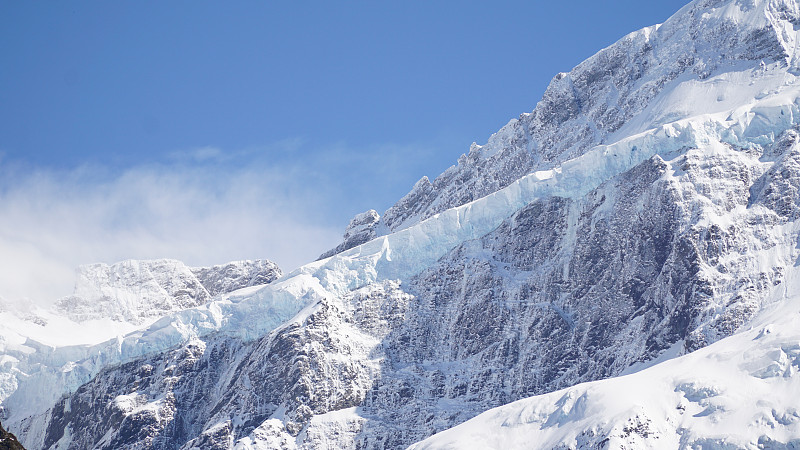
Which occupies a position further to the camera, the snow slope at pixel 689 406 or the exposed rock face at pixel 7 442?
the snow slope at pixel 689 406

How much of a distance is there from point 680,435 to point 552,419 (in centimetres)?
2153

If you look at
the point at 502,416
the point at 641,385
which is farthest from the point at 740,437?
the point at 502,416

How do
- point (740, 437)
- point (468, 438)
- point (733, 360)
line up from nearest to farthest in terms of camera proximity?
1. point (740, 437)
2. point (733, 360)
3. point (468, 438)

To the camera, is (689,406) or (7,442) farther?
(689,406)

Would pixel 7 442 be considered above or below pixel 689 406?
above

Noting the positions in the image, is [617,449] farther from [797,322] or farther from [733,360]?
[797,322]

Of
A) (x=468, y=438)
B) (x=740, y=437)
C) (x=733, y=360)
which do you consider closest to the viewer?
(x=740, y=437)

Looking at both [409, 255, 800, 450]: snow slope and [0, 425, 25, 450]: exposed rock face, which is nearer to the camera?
[0, 425, 25, 450]: exposed rock face

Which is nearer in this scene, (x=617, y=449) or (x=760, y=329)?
(x=617, y=449)

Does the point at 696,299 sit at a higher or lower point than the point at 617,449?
higher

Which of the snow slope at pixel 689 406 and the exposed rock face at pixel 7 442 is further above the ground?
the exposed rock face at pixel 7 442

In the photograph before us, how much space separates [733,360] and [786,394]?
39.6ft

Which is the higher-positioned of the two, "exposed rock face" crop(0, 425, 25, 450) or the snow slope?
"exposed rock face" crop(0, 425, 25, 450)

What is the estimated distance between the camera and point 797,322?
586 feet
